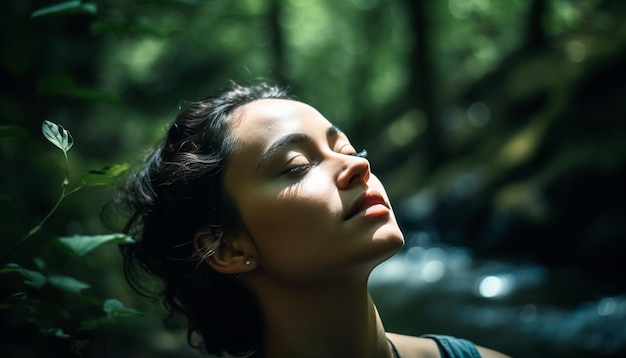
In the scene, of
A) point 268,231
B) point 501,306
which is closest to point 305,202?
point 268,231

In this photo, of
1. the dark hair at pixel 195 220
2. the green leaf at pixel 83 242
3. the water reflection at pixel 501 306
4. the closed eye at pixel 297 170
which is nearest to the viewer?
the green leaf at pixel 83 242

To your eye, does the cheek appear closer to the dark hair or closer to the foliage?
the dark hair

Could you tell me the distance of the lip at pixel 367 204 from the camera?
1.80 meters

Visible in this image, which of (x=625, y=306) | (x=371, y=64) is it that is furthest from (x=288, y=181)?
(x=371, y=64)

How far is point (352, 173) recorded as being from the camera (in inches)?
72.0

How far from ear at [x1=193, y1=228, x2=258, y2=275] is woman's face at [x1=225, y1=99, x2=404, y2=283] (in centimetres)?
3

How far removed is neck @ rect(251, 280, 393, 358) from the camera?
6.17 feet

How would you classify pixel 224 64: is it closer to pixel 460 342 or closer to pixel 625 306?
pixel 625 306

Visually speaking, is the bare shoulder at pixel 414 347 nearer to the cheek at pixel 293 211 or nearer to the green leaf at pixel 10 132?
the cheek at pixel 293 211

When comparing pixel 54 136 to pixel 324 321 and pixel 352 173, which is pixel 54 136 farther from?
pixel 324 321

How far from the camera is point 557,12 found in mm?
15156

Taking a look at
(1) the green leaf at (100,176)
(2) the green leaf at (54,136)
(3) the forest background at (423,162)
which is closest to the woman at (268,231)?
(3) the forest background at (423,162)

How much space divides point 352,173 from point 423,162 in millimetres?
11835

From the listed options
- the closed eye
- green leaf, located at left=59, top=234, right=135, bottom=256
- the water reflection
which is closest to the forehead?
the closed eye
